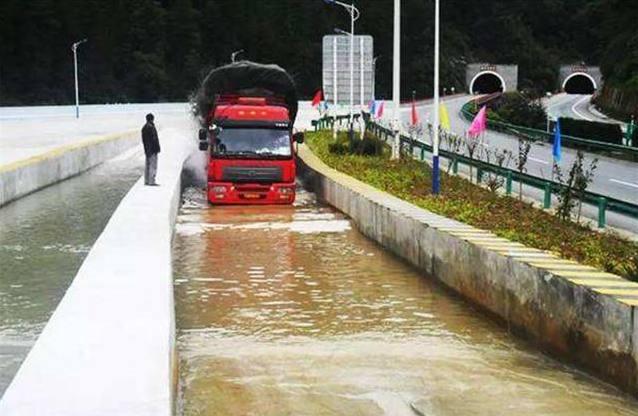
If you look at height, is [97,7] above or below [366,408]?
above

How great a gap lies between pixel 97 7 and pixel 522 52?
218 feet

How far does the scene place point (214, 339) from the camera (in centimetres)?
1104

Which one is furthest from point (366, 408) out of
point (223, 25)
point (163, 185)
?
point (223, 25)

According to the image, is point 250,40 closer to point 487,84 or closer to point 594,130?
point 487,84

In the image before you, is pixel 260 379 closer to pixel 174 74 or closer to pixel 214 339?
pixel 214 339

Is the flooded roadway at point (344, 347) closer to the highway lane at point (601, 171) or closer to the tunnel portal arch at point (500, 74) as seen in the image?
the highway lane at point (601, 171)

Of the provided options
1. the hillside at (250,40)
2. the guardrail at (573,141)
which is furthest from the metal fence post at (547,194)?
the hillside at (250,40)

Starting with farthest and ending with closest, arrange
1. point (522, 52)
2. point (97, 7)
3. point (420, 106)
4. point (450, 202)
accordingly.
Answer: point (522, 52) → point (97, 7) → point (420, 106) → point (450, 202)

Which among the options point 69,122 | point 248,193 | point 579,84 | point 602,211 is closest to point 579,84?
point 579,84

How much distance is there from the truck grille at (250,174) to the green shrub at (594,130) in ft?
80.6

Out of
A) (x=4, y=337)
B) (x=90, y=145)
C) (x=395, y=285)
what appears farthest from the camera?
(x=90, y=145)

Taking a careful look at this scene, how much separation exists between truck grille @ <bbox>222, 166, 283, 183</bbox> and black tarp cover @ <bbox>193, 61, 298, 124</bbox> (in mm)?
5902

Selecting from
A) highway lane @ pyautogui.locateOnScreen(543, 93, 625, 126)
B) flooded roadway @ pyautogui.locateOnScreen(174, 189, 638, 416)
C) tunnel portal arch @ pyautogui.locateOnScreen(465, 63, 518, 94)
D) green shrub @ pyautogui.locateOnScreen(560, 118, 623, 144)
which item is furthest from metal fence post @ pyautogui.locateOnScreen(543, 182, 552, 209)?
tunnel portal arch @ pyautogui.locateOnScreen(465, 63, 518, 94)

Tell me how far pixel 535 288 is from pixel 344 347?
85.5 inches
